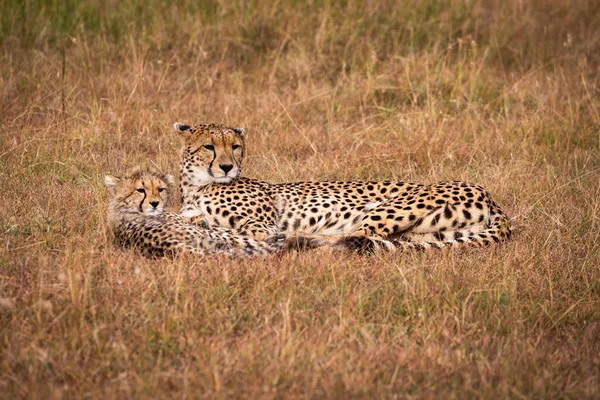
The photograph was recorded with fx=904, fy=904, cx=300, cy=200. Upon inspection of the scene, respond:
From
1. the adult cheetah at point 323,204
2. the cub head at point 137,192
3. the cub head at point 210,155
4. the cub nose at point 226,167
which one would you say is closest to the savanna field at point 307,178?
the cub head at point 137,192

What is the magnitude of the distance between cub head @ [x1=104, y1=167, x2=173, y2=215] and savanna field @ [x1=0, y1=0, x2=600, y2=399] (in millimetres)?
221

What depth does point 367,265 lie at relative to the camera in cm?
466

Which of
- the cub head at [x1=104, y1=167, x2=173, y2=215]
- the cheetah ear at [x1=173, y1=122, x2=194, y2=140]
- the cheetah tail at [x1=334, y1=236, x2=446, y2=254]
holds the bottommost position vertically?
the cheetah tail at [x1=334, y1=236, x2=446, y2=254]

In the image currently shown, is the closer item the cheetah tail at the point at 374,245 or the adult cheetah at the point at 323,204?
the cheetah tail at the point at 374,245

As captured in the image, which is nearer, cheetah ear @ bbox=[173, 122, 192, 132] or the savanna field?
the savanna field

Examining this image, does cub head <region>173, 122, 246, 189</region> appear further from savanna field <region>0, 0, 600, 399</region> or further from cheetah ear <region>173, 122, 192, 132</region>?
savanna field <region>0, 0, 600, 399</region>

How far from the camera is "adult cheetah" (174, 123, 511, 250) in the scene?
205 inches

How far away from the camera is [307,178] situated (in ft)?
21.1

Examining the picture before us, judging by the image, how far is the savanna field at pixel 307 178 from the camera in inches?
138

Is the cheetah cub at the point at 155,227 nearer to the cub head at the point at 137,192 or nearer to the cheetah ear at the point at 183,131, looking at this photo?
the cub head at the point at 137,192

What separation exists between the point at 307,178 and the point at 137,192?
1602 mm

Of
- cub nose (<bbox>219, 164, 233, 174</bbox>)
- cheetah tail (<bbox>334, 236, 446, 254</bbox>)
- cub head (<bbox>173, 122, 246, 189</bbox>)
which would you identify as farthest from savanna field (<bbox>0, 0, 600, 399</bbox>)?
cub nose (<bbox>219, 164, 233, 174</bbox>)

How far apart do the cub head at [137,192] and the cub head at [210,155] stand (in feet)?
1.25

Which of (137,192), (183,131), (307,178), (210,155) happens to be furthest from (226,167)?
(307,178)
